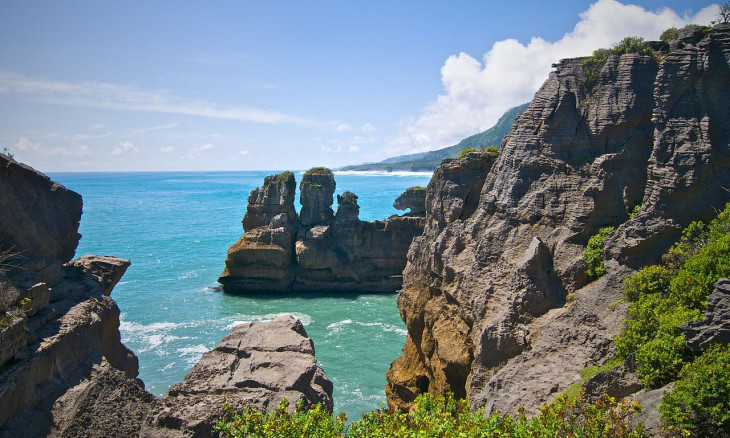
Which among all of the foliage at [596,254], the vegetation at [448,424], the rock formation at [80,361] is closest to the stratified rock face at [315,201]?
the rock formation at [80,361]

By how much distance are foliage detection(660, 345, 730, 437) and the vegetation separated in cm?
86

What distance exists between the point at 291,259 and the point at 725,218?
42854 millimetres

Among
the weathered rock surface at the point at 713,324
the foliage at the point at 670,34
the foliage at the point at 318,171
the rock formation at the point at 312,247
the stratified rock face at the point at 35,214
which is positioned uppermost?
the foliage at the point at 670,34

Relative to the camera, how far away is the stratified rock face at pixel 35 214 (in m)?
17.5

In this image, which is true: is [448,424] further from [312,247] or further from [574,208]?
[312,247]

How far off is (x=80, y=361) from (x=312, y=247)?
35.8 metres

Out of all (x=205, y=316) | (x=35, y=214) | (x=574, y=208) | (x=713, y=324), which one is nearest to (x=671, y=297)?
(x=713, y=324)

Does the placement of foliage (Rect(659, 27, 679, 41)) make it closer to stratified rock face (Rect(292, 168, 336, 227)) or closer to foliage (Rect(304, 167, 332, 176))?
stratified rock face (Rect(292, 168, 336, 227))

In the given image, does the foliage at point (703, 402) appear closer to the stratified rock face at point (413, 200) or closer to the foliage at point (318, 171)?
the stratified rock face at point (413, 200)

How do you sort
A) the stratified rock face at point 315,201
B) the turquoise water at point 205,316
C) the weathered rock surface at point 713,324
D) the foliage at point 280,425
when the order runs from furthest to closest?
the stratified rock face at point 315,201 < the turquoise water at point 205,316 < the weathered rock surface at point 713,324 < the foliage at point 280,425

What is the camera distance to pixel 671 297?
13430mm

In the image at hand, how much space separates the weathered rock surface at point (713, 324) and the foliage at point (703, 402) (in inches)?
28.1

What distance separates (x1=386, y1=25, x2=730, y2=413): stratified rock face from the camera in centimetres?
1519

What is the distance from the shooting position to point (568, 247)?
55.8 feet
